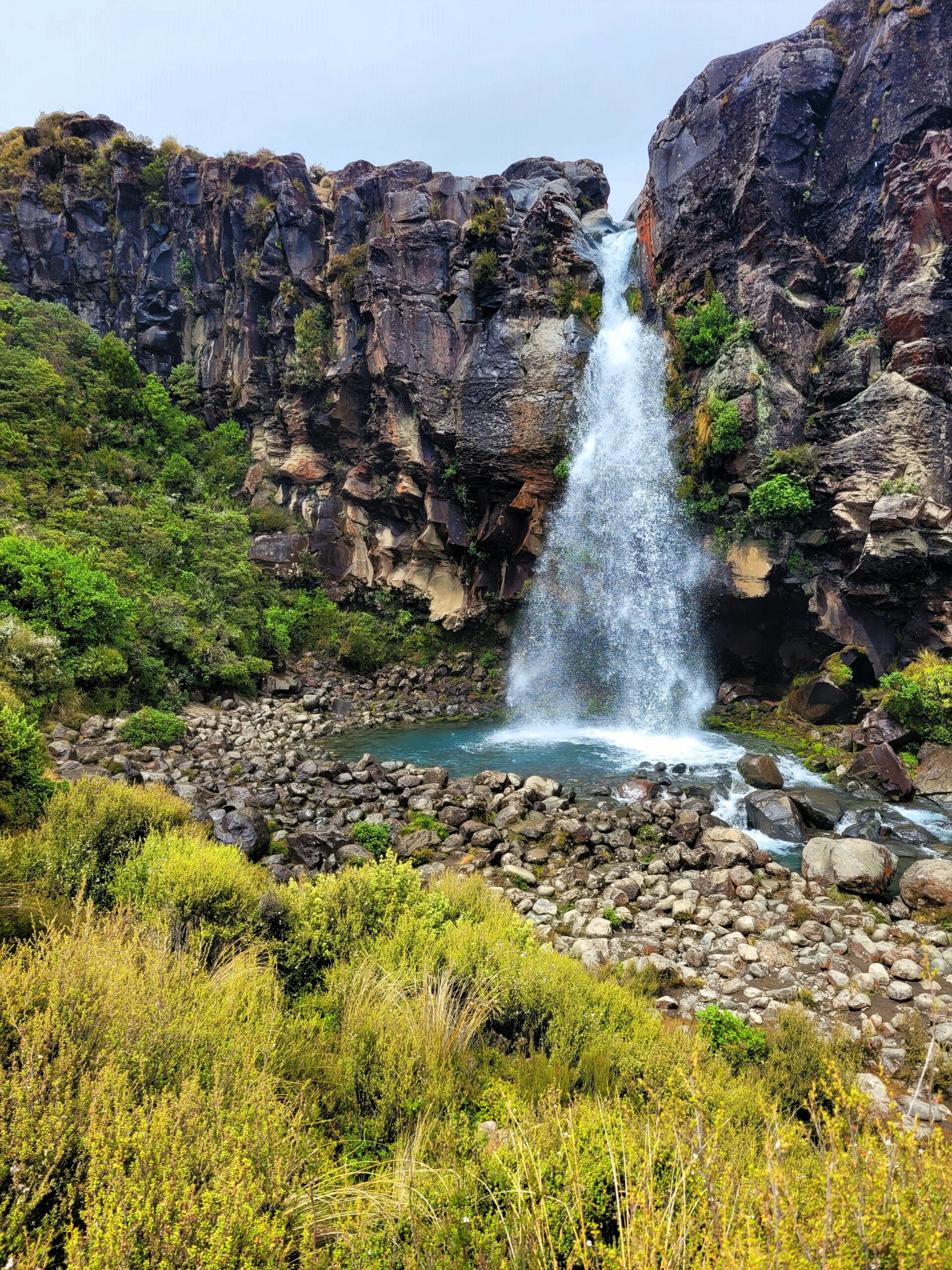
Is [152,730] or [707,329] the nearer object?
[152,730]

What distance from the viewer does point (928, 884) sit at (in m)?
8.46

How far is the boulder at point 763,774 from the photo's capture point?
1338 cm

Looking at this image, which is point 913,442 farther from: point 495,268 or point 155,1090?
point 155,1090

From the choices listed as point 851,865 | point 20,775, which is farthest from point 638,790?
point 20,775

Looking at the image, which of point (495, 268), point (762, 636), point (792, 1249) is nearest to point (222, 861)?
point (792, 1249)

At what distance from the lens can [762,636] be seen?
19781 millimetres

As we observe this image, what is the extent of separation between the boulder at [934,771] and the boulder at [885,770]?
297mm

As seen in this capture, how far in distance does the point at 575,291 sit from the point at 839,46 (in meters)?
11.1

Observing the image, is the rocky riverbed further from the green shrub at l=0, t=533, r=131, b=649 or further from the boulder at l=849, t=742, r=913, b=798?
the green shrub at l=0, t=533, r=131, b=649

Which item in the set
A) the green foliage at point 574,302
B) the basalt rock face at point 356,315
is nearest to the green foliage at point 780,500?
the basalt rock face at point 356,315

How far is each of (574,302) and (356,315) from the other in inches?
415

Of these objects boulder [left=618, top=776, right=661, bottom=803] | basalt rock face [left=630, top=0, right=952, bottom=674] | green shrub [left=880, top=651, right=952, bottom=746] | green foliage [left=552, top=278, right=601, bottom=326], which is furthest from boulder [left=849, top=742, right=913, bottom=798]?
green foliage [left=552, top=278, right=601, bottom=326]

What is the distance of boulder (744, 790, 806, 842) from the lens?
36.6 ft

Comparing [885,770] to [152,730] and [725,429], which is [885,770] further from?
[152,730]
